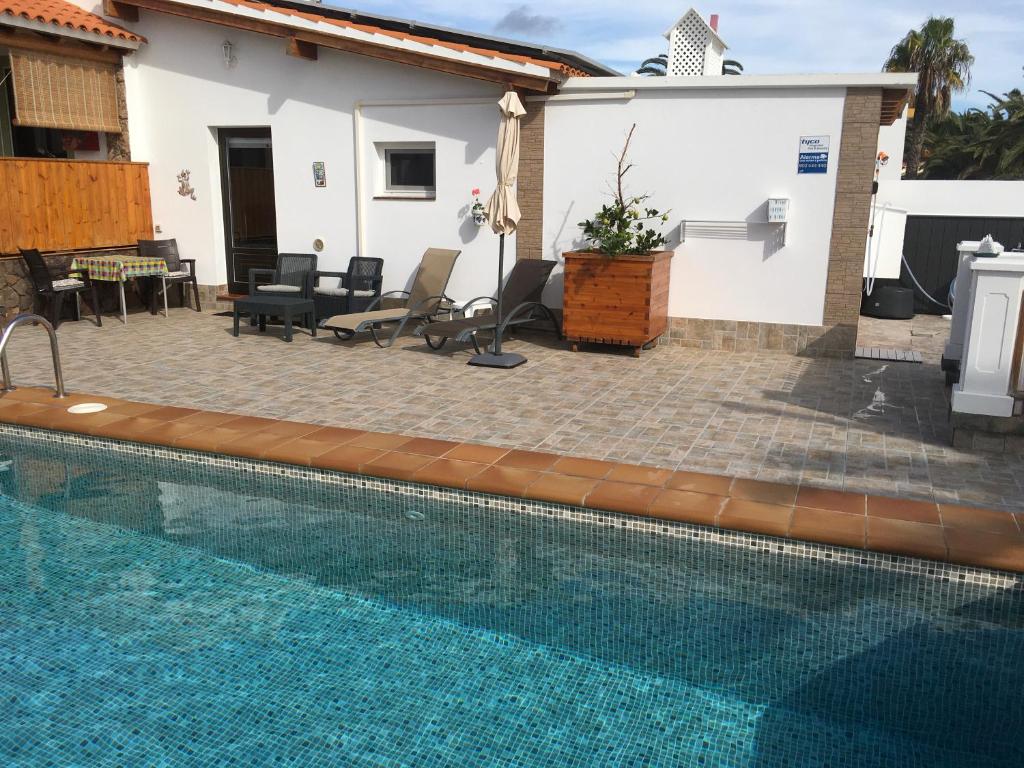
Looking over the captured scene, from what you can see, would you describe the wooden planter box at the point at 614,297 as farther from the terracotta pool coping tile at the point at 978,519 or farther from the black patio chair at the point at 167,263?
the black patio chair at the point at 167,263

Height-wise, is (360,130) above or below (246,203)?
above

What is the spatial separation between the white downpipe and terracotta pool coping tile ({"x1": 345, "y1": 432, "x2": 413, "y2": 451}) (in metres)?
5.94

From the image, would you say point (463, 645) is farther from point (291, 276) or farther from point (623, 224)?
point (291, 276)

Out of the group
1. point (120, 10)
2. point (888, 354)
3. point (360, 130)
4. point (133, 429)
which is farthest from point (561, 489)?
point (120, 10)

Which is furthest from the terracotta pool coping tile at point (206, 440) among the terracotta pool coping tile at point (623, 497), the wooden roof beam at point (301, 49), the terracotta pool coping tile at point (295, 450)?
the wooden roof beam at point (301, 49)

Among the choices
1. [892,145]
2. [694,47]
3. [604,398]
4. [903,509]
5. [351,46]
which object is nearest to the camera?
[903,509]

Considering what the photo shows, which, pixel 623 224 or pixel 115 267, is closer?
pixel 623 224

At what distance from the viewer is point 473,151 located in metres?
11.1

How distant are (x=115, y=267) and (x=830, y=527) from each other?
34.2 ft

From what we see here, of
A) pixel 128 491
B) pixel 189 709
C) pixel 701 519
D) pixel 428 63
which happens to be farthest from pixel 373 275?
pixel 189 709

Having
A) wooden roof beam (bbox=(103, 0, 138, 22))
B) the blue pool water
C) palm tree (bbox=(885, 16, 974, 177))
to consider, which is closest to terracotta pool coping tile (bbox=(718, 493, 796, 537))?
the blue pool water

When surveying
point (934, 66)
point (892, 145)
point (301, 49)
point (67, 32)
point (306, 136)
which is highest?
point (934, 66)

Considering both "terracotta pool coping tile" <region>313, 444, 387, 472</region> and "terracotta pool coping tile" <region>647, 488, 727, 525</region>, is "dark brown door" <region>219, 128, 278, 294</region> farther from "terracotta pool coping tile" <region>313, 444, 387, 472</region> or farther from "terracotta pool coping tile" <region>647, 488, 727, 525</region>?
"terracotta pool coping tile" <region>647, 488, 727, 525</region>

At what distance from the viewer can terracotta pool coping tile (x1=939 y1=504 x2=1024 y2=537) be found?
4.69 m
